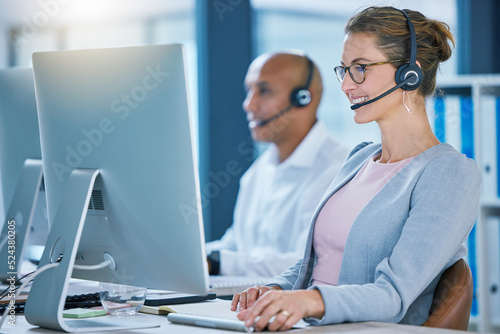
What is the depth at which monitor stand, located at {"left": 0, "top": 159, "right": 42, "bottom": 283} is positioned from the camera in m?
1.85

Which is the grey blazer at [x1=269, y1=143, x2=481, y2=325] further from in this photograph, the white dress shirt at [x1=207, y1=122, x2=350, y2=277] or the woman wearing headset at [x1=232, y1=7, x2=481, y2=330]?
the white dress shirt at [x1=207, y1=122, x2=350, y2=277]

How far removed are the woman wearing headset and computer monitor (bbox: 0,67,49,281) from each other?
74 centimetres

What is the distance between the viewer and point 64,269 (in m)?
1.30

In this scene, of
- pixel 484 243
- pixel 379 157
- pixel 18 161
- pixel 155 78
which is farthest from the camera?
pixel 484 243

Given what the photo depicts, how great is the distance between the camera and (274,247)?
286 cm

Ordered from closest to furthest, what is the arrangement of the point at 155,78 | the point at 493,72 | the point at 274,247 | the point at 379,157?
the point at 155,78
the point at 379,157
the point at 274,247
the point at 493,72

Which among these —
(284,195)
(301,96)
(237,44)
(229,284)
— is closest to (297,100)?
(301,96)

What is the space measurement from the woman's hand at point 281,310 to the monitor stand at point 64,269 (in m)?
0.23

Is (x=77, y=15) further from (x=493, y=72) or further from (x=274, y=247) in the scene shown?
(x=493, y=72)

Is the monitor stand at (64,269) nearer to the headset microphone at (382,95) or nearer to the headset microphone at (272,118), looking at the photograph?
the headset microphone at (382,95)

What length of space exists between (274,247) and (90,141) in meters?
1.60

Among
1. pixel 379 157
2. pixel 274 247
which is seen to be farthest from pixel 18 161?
pixel 274 247

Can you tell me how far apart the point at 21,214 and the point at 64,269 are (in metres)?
0.63

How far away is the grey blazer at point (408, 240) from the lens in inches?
50.6
